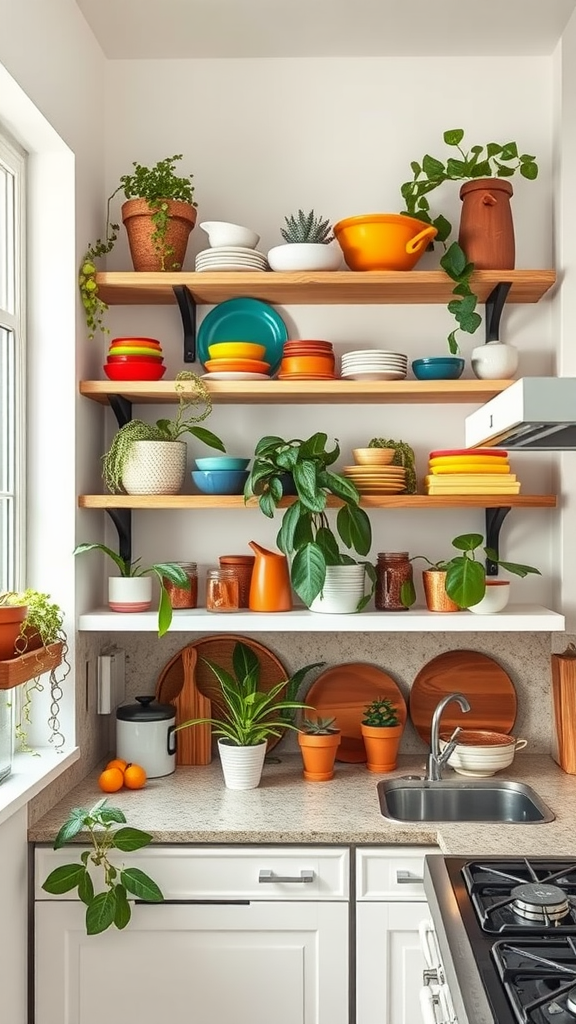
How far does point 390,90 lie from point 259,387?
1.00 metres

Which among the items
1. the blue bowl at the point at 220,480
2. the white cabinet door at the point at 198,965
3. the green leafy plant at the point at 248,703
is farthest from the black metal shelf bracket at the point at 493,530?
the white cabinet door at the point at 198,965

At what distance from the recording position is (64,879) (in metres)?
2.13

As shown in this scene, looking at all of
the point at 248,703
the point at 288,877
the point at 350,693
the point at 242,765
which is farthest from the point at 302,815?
the point at 350,693

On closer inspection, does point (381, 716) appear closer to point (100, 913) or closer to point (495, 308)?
point (100, 913)

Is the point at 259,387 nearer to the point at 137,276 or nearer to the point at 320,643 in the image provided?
the point at 137,276

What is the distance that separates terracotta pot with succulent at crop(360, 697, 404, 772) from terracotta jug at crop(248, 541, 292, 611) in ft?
1.20

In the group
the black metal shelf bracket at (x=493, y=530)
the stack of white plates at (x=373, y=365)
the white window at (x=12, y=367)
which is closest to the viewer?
the white window at (x=12, y=367)

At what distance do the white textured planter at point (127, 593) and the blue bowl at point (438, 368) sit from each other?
923mm

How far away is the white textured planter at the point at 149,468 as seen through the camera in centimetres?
260

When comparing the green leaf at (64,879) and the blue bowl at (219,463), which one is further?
the blue bowl at (219,463)

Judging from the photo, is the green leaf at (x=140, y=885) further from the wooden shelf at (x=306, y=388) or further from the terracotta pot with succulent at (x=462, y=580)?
the wooden shelf at (x=306, y=388)

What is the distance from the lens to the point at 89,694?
2646mm

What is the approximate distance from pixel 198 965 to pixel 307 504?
3.57 feet

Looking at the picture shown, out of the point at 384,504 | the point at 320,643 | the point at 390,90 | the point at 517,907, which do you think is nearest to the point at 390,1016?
the point at 517,907
